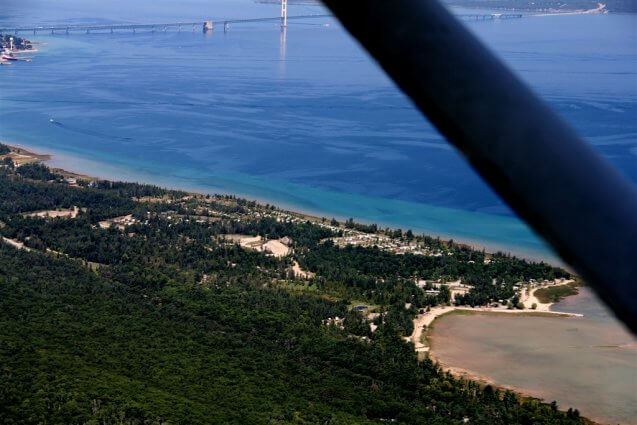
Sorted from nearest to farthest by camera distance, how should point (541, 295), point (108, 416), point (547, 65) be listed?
point (108, 416)
point (541, 295)
point (547, 65)

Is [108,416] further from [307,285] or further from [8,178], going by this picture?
[8,178]

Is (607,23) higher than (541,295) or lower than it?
higher

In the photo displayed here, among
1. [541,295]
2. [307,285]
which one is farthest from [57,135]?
[541,295]

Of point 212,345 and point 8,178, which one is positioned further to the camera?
point 8,178

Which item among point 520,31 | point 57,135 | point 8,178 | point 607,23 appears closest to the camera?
point 8,178

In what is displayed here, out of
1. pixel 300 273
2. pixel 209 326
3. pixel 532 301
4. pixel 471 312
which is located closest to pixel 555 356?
pixel 471 312

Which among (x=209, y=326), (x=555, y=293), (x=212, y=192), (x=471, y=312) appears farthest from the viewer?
(x=212, y=192)

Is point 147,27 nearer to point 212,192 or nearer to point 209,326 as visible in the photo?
point 212,192
